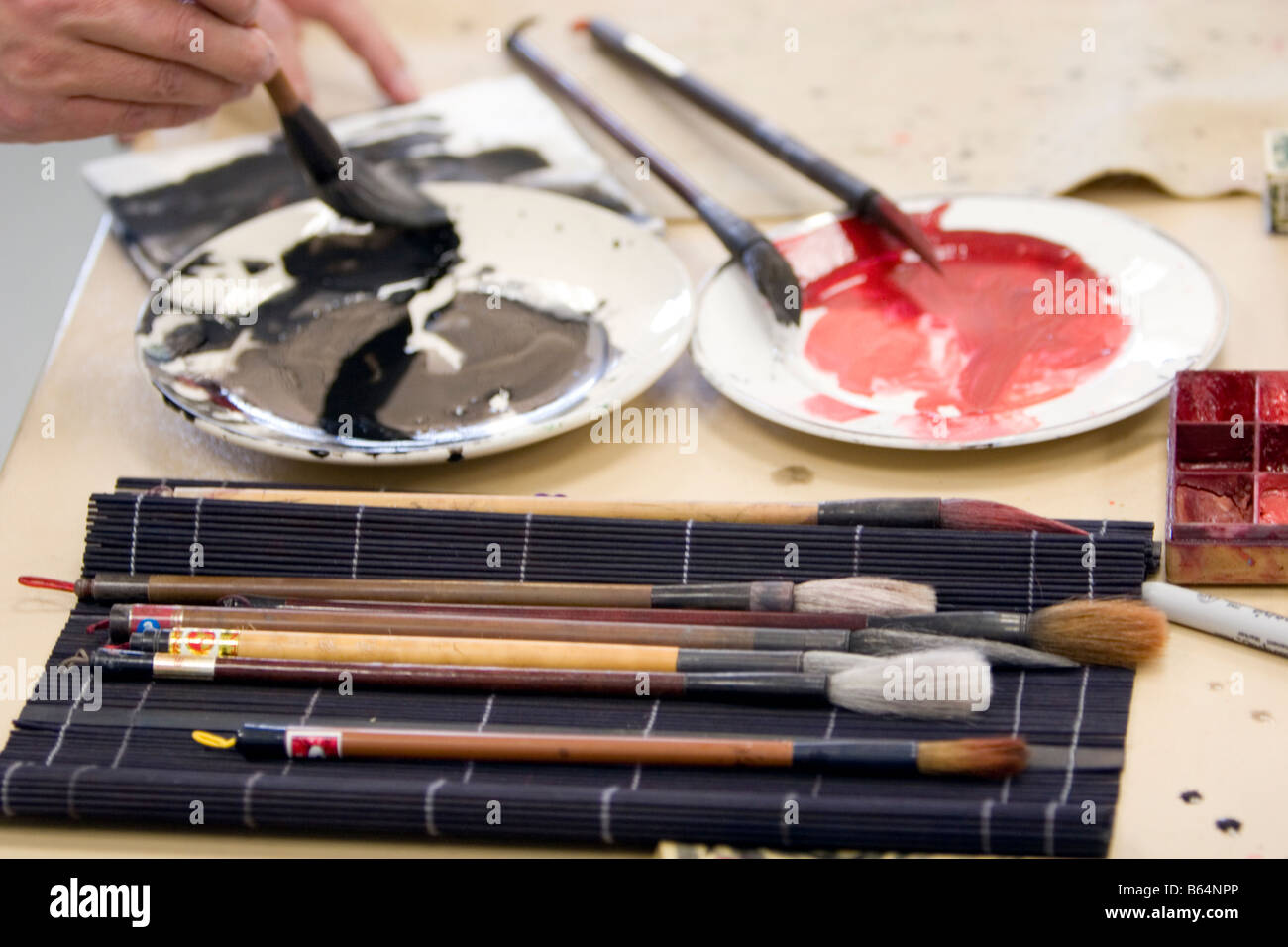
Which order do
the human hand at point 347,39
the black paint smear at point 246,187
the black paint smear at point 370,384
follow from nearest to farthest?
the black paint smear at point 370,384 → the black paint smear at point 246,187 → the human hand at point 347,39

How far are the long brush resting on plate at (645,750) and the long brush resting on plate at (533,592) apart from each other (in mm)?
148

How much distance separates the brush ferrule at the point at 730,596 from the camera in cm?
107

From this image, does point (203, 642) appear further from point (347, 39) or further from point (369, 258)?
point (347, 39)

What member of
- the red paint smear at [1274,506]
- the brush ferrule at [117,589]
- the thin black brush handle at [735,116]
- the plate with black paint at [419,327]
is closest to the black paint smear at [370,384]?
the plate with black paint at [419,327]

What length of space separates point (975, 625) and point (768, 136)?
32.9 inches

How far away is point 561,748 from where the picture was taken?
94 centimetres

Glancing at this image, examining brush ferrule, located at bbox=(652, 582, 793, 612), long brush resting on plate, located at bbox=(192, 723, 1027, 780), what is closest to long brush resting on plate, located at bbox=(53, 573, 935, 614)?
brush ferrule, located at bbox=(652, 582, 793, 612)

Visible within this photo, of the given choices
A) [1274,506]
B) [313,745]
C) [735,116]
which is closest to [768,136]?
[735,116]

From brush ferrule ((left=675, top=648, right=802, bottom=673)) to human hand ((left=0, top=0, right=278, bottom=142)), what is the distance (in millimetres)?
794

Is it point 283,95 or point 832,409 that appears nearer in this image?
point 832,409

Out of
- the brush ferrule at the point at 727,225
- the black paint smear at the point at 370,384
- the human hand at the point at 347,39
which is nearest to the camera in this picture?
the black paint smear at the point at 370,384

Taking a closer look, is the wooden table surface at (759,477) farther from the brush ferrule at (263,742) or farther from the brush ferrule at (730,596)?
the brush ferrule at (730,596)

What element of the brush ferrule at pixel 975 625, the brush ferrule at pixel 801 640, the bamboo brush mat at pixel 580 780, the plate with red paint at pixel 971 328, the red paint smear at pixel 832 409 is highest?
the plate with red paint at pixel 971 328
